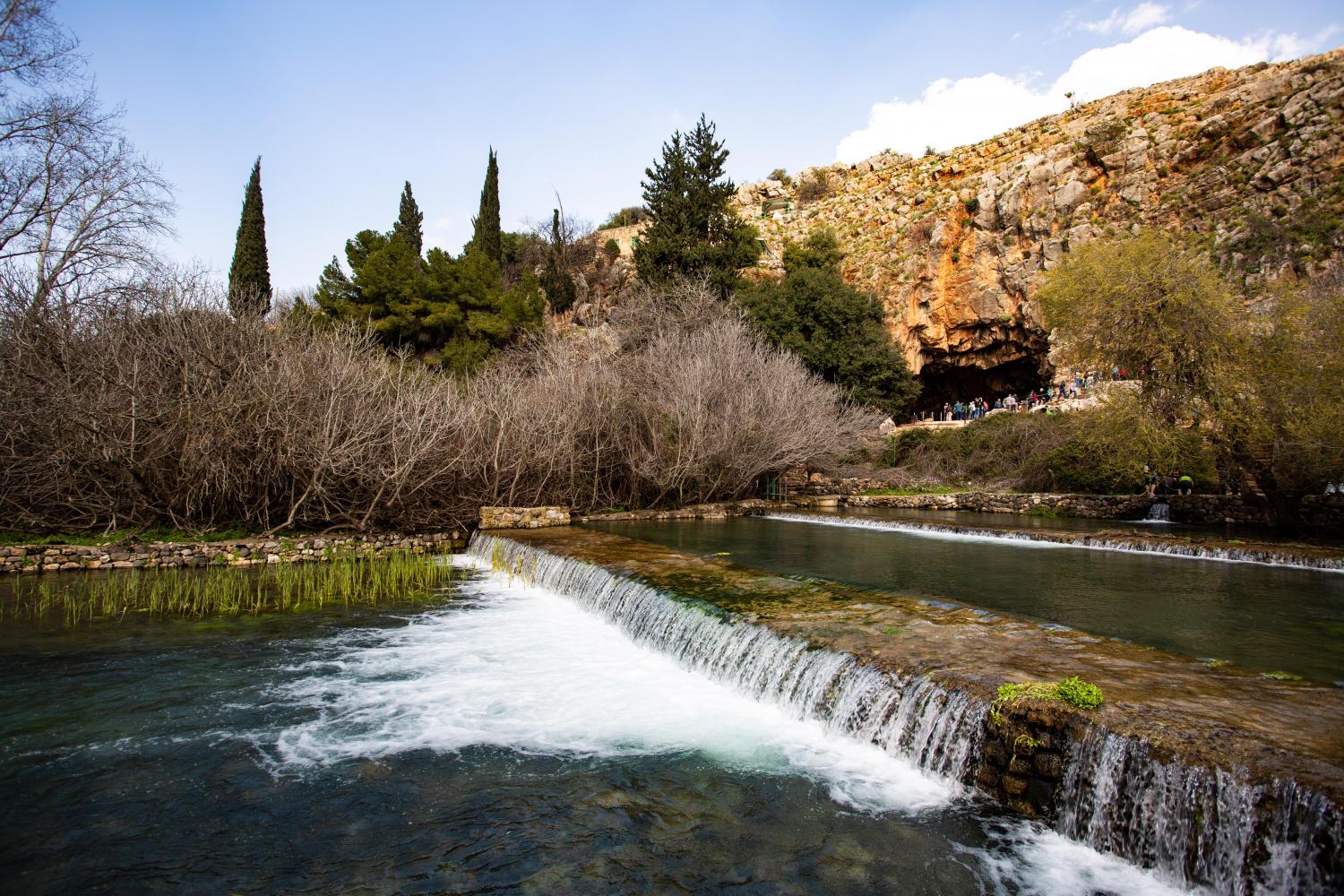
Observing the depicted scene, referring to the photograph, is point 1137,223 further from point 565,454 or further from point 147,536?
point 147,536

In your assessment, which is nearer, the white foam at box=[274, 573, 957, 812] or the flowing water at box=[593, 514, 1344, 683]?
the white foam at box=[274, 573, 957, 812]

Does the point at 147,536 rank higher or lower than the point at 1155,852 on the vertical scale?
higher

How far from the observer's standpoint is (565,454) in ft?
60.6

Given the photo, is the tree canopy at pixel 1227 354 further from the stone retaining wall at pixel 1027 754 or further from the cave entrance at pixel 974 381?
the cave entrance at pixel 974 381

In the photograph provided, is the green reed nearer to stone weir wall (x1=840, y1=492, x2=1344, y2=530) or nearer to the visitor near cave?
the visitor near cave

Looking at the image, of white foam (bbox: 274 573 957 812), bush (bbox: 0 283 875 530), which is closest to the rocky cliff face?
bush (bbox: 0 283 875 530)

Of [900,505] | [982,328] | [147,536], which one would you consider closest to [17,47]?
[147,536]

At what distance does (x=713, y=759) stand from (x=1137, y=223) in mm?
38113

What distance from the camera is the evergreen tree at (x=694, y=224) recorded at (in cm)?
3538

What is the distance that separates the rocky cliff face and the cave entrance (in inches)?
3.8

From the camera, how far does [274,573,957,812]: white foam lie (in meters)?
5.48

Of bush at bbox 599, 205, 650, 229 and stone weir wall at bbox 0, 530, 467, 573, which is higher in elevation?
bush at bbox 599, 205, 650, 229

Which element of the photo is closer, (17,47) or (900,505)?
(17,47)

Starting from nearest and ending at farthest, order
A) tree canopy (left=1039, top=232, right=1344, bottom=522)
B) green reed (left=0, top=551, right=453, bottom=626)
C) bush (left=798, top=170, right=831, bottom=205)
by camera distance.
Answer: green reed (left=0, top=551, right=453, bottom=626)
tree canopy (left=1039, top=232, right=1344, bottom=522)
bush (left=798, top=170, right=831, bottom=205)
